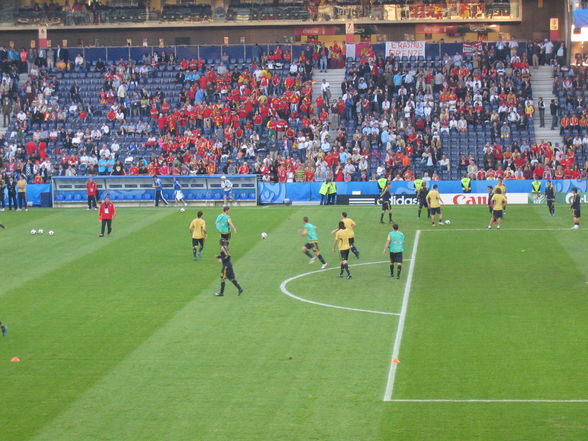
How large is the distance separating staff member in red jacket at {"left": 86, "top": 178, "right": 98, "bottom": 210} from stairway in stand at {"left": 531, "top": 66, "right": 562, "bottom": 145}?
2529cm

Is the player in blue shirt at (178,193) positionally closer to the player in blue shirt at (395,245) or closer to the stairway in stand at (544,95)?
the stairway in stand at (544,95)

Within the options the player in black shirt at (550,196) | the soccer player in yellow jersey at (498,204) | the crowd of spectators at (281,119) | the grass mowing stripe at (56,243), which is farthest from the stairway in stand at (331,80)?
the soccer player in yellow jersey at (498,204)

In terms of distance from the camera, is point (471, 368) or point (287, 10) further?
point (287, 10)

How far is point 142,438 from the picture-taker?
65.1 feet

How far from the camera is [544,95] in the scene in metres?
67.7

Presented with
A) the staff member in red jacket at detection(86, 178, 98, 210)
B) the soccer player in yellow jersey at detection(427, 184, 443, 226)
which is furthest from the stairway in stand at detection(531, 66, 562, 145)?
the staff member in red jacket at detection(86, 178, 98, 210)

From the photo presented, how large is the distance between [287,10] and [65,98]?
16.2 metres

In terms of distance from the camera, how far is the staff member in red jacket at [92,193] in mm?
56219

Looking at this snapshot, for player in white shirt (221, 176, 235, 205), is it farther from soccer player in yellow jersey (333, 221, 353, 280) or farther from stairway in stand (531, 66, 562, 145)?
soccer player in yellow jersey (333, 221, 353, 280)

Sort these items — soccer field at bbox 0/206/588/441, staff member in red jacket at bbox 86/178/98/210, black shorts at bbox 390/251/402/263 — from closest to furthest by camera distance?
soccer field at bbox 0/206/588/441, black shorts at bbox 390/251/402/263, staff member in red jacket at bbox 86/178/98/210

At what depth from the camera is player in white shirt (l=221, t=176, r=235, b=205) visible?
190 feet

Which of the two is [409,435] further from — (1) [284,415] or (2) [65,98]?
(2) [65,98]

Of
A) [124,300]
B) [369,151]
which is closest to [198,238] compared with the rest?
[124,300]

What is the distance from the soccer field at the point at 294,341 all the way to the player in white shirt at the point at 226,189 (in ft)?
42.7
